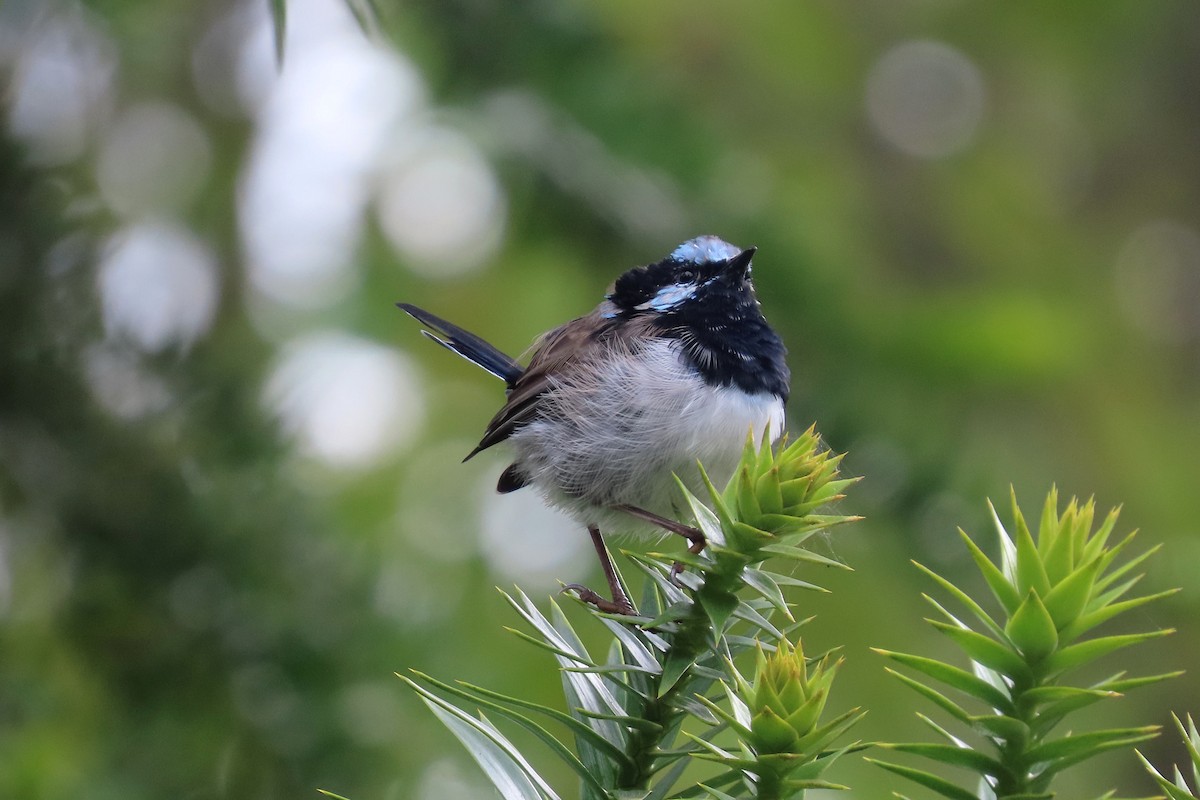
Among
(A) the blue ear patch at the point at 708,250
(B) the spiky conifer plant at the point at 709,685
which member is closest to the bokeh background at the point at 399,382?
(A) the blue ear patch at the point at 708,250

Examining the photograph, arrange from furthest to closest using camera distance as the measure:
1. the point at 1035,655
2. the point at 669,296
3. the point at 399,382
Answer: the point at 399,382 < the point at 669,296 < the point at 1035,655

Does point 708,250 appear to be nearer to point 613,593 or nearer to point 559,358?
point 559,358

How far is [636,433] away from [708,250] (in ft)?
1.82

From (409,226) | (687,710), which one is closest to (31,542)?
(687,710)

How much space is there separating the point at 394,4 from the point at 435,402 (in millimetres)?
2984

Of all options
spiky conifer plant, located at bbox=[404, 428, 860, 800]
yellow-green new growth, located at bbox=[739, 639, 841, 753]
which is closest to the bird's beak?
spiky conifer plant, located at bbox=[404, 428, 860, 800]

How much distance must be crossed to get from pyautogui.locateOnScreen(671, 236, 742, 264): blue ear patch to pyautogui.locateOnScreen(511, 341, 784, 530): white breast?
27 cm

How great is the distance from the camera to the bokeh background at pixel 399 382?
87.8 inches

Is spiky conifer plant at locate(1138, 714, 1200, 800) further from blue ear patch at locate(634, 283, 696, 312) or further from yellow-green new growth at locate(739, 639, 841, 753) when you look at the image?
blue ear patch at locate(634, 283, 696, 312)

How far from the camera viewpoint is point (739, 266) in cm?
289

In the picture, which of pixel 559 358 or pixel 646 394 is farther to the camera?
pixel 559 358

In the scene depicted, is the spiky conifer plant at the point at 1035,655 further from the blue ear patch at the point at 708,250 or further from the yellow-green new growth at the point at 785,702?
the blue ear patch at the point at 708,250

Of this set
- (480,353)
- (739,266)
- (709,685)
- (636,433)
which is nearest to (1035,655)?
(709,685)

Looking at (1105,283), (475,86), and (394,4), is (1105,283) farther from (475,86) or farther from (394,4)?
(394,4)
